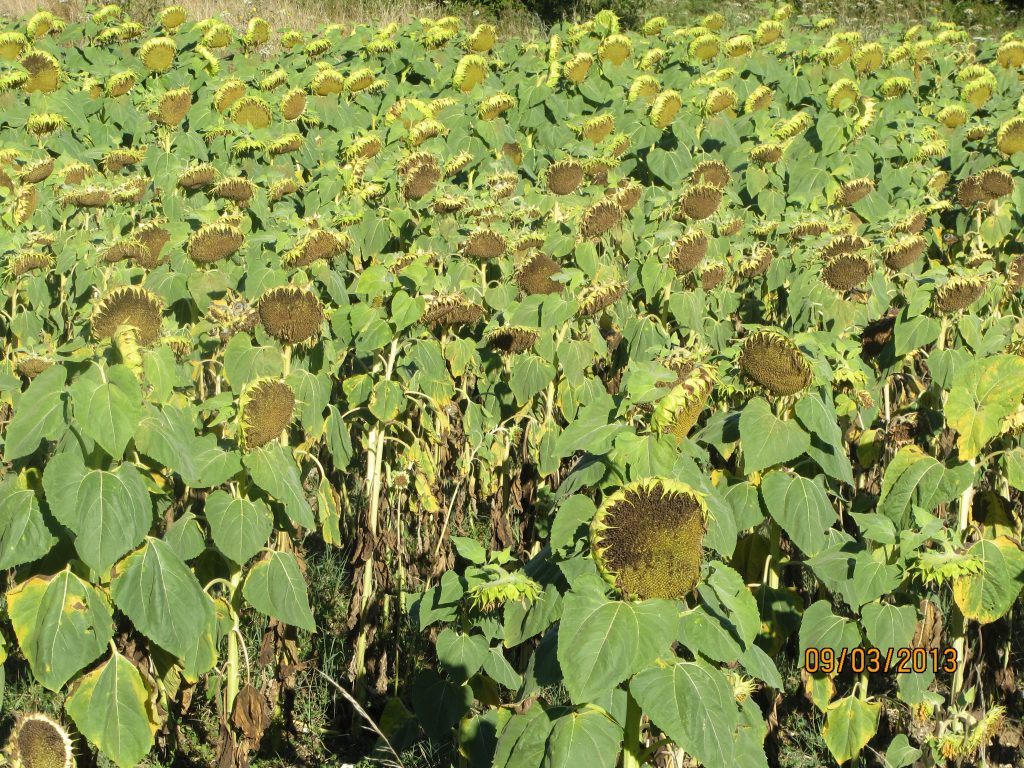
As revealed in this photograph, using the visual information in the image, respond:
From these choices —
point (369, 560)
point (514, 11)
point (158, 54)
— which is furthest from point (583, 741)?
point (514, 11)

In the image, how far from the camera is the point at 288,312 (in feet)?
12.2

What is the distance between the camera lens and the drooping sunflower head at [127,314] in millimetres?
3744

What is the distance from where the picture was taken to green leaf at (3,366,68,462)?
8.78ft

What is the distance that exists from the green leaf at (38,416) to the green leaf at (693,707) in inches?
58.3

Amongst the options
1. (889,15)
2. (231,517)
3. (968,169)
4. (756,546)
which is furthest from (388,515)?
(889,15)

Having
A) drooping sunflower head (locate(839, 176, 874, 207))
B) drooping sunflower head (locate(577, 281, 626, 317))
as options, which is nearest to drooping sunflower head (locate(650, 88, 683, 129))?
drooping sunflower head (locate(839, 176, 874, 207))

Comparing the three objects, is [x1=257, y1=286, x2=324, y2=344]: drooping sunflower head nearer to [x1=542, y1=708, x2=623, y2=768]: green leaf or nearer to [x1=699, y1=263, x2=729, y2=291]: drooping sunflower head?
[x1=542, y1=708, x2=623, y2=768]: green leaf

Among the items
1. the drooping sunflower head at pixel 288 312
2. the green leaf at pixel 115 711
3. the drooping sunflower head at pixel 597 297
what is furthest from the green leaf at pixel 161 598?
the drooping sunflower head at pixel 597 297

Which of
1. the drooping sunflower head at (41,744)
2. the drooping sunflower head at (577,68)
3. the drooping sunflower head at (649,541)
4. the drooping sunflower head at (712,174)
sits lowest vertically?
the drooping sunflower head at (41,744)

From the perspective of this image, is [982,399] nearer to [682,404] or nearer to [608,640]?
[682,404]

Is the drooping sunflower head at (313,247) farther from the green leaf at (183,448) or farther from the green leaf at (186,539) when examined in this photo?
the green leaf at (186,539)

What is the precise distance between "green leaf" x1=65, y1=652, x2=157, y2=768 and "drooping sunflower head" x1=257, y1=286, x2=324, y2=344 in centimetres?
124

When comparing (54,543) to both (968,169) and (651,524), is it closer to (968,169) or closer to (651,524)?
(651,524)

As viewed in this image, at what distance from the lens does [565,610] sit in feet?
7.20
